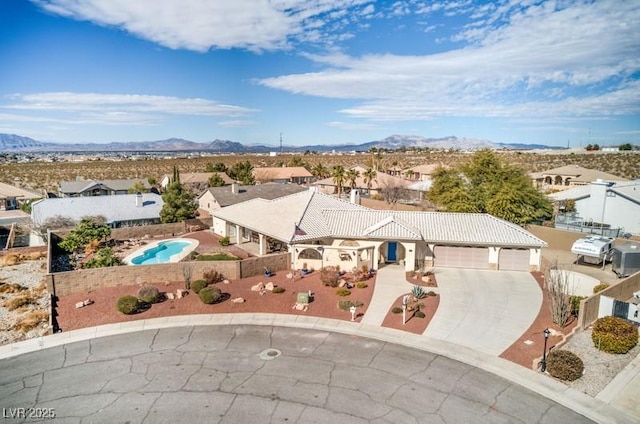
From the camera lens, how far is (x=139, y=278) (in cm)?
2966

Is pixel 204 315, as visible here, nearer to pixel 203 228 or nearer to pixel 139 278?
pixel 139 278

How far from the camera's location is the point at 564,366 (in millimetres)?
18062

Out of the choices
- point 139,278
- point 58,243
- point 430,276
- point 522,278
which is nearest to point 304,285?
point 430,276

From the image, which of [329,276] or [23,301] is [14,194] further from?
[329,276]

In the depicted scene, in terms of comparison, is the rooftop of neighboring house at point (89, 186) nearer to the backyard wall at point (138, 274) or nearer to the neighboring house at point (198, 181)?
the neighboring house at point (198, 181)

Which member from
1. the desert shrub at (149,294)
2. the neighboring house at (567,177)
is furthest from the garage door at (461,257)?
the neighboring house at (567,177)

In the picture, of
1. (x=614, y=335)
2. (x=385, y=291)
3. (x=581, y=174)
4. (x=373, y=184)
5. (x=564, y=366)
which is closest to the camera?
(x=564, y=366)

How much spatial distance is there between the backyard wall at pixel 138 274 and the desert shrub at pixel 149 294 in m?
2.82

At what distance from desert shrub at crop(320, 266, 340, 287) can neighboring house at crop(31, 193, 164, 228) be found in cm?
2854

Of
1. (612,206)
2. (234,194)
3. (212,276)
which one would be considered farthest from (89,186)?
(612,206)

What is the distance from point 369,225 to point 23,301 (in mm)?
25551

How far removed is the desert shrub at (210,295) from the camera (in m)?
26.2

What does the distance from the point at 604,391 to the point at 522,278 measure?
15.5 metres

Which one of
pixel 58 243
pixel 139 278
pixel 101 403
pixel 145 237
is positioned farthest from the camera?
pixel 145 237
